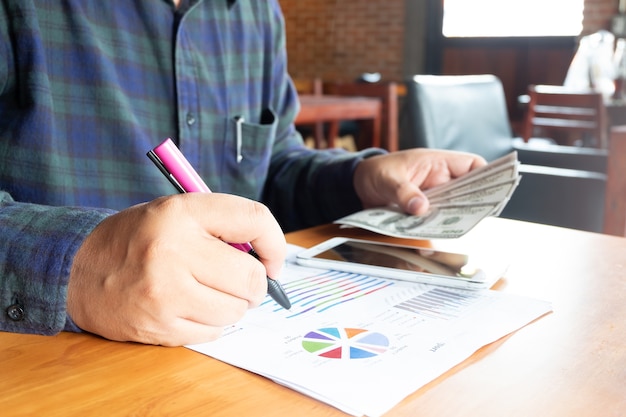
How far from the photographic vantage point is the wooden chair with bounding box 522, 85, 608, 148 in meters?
3.82

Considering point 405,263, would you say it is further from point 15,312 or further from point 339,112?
point 339,112

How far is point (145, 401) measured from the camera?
1.54 feet

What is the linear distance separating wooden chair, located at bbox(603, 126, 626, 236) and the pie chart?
5.59 feet

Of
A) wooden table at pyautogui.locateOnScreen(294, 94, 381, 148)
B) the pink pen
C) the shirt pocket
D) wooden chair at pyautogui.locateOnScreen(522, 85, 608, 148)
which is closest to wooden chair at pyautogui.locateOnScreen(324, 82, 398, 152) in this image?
wooden table at pyautogui.locateOnScreen(294, 94, 381, 148)

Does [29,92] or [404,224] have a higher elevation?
[29,92]

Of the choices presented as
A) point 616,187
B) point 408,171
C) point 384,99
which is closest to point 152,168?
point 408,171

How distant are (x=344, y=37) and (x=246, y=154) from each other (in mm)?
6273

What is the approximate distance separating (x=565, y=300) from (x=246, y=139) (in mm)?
607

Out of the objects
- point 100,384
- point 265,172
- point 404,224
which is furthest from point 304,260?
point 265,172

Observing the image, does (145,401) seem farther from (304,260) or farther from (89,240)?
(304,260)

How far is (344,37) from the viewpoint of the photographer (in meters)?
7.20

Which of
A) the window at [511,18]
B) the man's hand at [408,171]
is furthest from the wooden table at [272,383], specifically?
the window at [511,18]

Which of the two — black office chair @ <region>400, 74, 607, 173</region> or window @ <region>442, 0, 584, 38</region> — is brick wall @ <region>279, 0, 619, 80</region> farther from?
black office chair @ <region>400, 74, 607, 173</region>

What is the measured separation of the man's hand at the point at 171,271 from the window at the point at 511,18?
19.9ft
